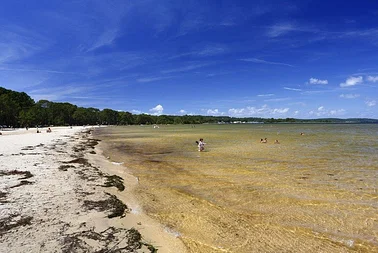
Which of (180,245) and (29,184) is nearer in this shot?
(180,245)

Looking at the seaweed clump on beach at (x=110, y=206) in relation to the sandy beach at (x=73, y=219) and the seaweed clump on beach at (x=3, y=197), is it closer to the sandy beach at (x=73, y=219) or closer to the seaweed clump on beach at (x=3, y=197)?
the sandy beach at (x=73, y=219)

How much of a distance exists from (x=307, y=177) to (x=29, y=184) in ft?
49.7

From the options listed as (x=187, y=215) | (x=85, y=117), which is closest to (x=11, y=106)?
(x=85, y=117)

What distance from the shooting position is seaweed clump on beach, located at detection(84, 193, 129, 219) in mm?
7730

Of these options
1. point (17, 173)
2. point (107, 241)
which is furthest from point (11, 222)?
point (17, 173)

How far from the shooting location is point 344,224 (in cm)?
762

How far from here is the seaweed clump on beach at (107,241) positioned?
210 inches

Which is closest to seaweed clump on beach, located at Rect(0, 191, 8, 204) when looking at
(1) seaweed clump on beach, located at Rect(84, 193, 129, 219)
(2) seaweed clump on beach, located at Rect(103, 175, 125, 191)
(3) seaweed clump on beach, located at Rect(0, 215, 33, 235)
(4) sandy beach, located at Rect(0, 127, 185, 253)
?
(4) sandy beach, located at Rect(0, 127, 185, 253)

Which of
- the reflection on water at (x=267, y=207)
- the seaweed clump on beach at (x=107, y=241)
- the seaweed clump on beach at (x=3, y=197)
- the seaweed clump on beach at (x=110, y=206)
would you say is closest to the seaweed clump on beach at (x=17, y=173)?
the seaweed clump on beach at (x=3, y=197)

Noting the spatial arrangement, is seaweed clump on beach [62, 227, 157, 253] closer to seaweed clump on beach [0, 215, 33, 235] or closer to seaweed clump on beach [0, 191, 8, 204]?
seaweed clump on beach [0, 215, 33, 235]

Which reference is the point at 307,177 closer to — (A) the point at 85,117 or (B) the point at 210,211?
(B) the point at 210,211

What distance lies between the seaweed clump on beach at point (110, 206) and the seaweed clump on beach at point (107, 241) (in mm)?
1288

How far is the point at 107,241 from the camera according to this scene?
5.73m

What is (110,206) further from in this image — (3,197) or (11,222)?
(3,197)
